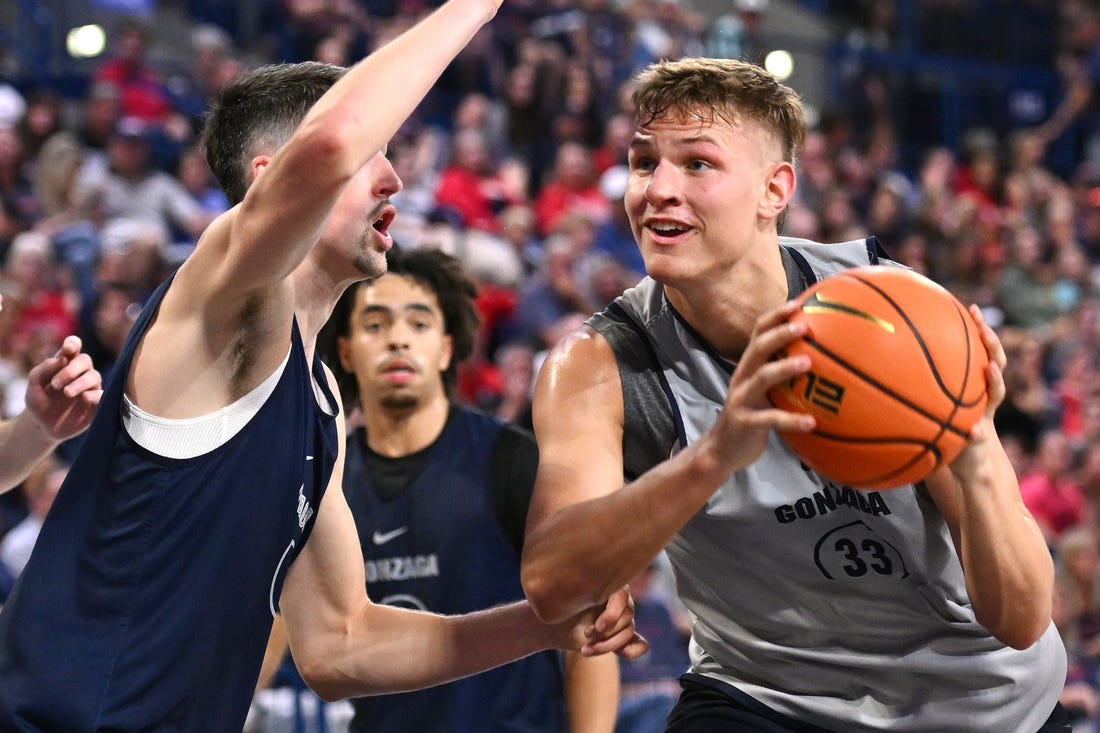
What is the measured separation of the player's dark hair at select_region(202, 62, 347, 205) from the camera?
3225 mm

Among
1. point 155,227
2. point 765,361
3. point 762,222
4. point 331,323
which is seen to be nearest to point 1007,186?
point 155,227

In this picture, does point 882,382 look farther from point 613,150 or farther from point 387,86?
point 613,150

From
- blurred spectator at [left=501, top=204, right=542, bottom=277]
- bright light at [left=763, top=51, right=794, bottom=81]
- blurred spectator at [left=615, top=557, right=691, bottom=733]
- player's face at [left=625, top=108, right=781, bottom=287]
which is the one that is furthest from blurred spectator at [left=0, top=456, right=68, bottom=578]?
bright light at [left=763, top=51, right=794, bottom=81]

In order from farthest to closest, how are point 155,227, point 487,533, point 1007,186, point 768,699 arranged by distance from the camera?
point 1007,186 → point 155,227 → point 487,533 → point 768,699

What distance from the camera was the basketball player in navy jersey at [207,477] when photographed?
2.70 metres

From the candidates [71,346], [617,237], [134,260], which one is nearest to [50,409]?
[71,346]

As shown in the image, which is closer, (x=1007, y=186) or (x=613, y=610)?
(x=613, y=610)

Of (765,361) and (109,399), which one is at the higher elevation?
(765,361)

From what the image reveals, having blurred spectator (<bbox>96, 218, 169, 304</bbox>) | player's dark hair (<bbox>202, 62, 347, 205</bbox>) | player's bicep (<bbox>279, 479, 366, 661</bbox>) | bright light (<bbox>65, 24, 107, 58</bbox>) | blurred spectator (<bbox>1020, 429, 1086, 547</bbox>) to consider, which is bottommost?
blurred spectator (<bbox>1020, 429, 1086, 547</bbox>)

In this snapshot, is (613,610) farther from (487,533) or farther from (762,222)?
(487,533)

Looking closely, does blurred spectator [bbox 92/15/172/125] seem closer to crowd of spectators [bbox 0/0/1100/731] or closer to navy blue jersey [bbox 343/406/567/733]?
crowd of spectators [bbox 0/0/1100/731]

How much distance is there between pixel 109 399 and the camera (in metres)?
2.89

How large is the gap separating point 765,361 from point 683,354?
0.85m

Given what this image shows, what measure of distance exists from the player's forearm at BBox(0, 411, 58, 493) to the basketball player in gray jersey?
1.24m
